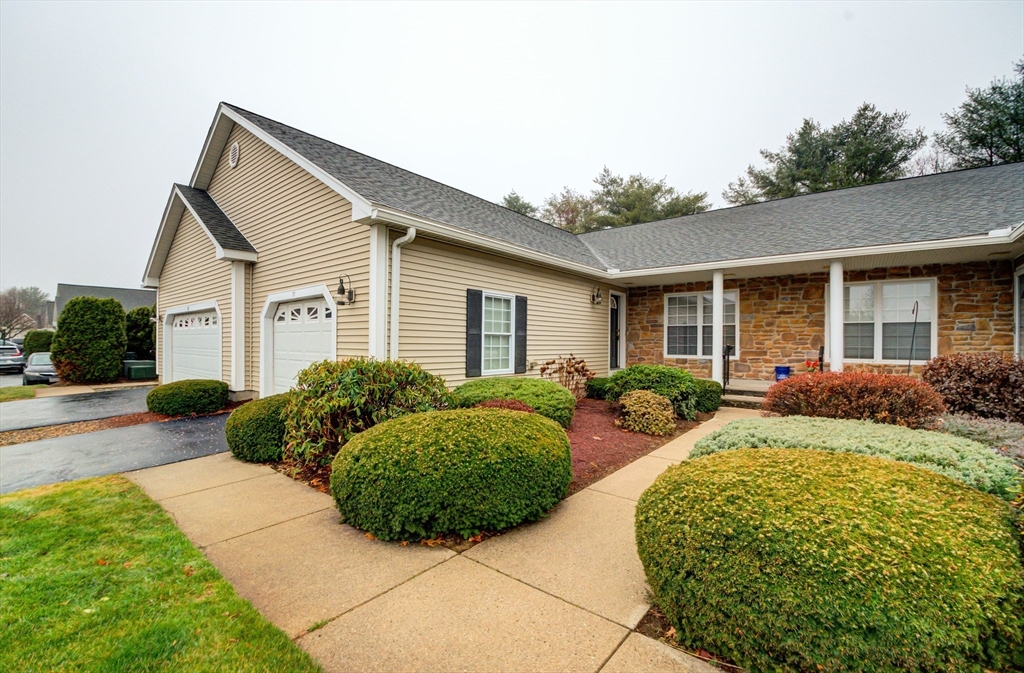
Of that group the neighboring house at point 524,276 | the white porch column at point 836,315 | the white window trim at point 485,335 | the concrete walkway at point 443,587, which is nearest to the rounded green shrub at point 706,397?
the neighboring house at point 524,276

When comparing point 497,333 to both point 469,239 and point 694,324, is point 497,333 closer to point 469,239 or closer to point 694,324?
point 469,239

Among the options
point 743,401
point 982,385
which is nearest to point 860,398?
point 982,385

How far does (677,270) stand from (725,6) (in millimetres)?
5942

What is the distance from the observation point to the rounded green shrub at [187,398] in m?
A: 8.01

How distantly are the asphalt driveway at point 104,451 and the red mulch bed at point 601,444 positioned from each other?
194 inches

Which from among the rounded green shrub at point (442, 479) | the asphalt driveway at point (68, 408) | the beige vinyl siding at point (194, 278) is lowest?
the asphalt driveway at point (68, 408)

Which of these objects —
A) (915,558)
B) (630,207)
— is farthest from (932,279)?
(630,207)

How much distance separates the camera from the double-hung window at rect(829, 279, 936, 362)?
8.84 meters

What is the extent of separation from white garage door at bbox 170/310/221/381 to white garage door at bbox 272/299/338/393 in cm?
236

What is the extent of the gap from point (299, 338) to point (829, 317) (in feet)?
36.6

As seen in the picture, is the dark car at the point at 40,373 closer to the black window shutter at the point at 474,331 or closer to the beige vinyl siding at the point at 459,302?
the beige vinyl siding at the point at 459,302

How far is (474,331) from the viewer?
7.64 meters

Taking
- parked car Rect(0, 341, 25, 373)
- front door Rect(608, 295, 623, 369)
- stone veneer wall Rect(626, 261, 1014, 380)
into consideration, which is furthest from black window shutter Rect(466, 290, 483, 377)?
parked car Rect(0, 341, 25, 373)

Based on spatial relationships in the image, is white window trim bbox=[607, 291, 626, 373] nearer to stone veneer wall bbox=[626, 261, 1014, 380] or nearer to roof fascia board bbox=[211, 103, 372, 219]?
stone veneer wall bbox=[626, 261, 1014, 380]
